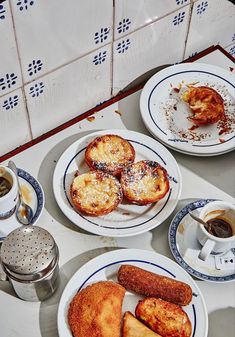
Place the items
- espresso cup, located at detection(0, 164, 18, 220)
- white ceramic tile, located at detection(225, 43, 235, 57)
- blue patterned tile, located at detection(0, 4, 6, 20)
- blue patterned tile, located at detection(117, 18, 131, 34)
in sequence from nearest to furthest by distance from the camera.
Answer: blue patterned tile, located at detection(0, 4, 6, 20), espresso cup, located at detection(0, 164, 18, 220), blue patterned tile, located at detection(117, 18, 131, 34), white ceramic tile, located at detection(225, 43, 235, 57)

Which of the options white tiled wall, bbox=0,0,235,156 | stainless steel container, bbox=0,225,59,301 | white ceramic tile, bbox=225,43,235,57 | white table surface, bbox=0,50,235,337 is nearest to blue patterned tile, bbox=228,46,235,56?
white ceramic tile, bbox=225,43,235,57

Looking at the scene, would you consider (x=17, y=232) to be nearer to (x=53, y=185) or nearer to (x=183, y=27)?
(x=53, y=185)

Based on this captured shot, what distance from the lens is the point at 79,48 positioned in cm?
105

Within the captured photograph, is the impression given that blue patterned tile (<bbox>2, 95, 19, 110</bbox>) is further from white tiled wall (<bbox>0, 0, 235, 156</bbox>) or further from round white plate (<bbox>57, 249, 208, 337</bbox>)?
round white plate (<bbox>57, 249, 208, 337</bbox>)

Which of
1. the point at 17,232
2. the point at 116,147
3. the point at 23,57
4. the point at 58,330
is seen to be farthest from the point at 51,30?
the point at 58,330

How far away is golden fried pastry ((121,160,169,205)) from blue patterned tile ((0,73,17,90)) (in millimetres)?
272

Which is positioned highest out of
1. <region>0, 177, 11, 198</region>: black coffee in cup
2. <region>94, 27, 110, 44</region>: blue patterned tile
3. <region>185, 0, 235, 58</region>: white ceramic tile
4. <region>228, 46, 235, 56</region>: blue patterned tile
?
<region>94, 27, 110, 44</region>: blue patterned tile

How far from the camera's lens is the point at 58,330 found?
0.90 metres

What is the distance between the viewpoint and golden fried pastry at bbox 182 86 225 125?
3.80 feet

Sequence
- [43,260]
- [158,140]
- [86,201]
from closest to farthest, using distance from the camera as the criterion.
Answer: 1. [43,260]
2. [86,201]
3. [158,140]

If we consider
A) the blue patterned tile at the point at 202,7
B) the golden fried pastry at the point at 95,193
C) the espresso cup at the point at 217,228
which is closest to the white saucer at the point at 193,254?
the espresso cup at the point at 217,228

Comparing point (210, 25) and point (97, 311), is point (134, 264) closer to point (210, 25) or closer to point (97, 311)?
point (97, 311)

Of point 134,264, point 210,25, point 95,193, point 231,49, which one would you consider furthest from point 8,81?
point 231,49

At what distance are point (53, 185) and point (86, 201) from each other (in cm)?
8
